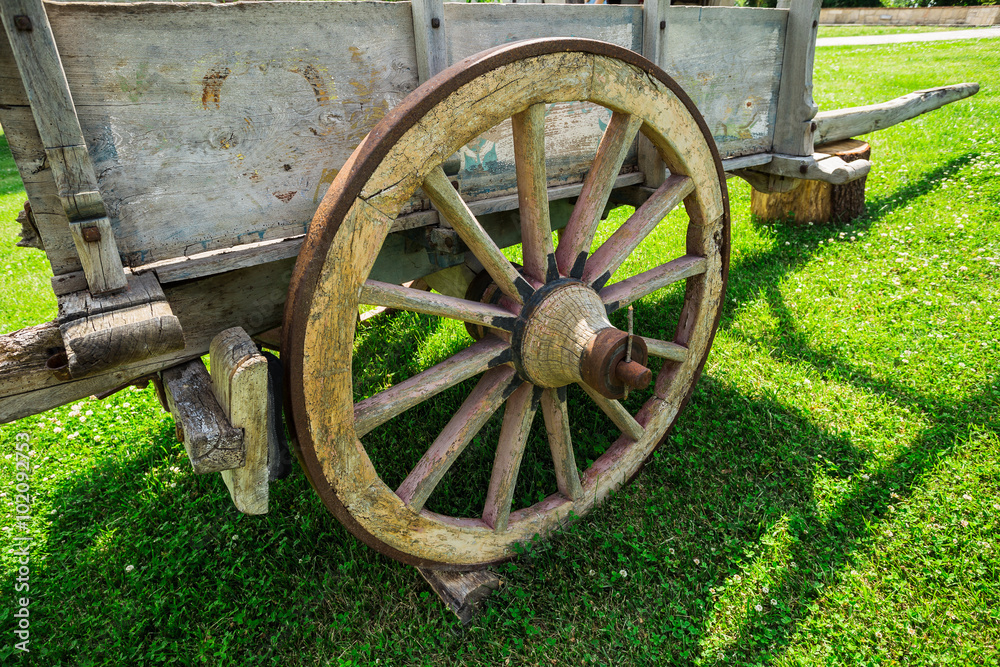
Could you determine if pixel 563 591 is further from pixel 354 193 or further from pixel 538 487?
pixel 354 193

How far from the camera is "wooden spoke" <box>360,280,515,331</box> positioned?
1596 millimetres

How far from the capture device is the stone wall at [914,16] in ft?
50.8

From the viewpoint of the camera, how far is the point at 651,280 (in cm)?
222

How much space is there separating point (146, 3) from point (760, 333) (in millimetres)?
3090

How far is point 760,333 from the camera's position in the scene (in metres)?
3.40

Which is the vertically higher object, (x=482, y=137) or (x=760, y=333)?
(x=482, y=137)

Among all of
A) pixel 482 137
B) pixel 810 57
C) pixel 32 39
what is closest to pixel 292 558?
pixel 482 137

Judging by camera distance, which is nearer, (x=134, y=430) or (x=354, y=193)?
(x=354, y=193)

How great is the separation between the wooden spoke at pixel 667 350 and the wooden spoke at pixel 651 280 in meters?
0.16

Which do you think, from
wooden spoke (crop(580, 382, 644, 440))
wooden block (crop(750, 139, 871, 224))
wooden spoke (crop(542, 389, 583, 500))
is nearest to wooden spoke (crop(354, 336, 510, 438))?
wooden spoke (crop(542, 389, 583, 500))

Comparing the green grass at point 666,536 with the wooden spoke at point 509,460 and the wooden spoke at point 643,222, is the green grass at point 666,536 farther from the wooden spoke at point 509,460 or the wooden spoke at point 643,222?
the wooden spoke at point 643,222

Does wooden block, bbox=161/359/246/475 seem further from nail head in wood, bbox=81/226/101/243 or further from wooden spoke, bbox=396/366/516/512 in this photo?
wooden spoke, bbox=396/366/516/512

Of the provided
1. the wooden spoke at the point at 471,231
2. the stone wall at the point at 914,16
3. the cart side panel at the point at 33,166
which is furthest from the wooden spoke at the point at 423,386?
the stone wall at the point at 914,16

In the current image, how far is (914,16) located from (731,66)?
19568 mm
